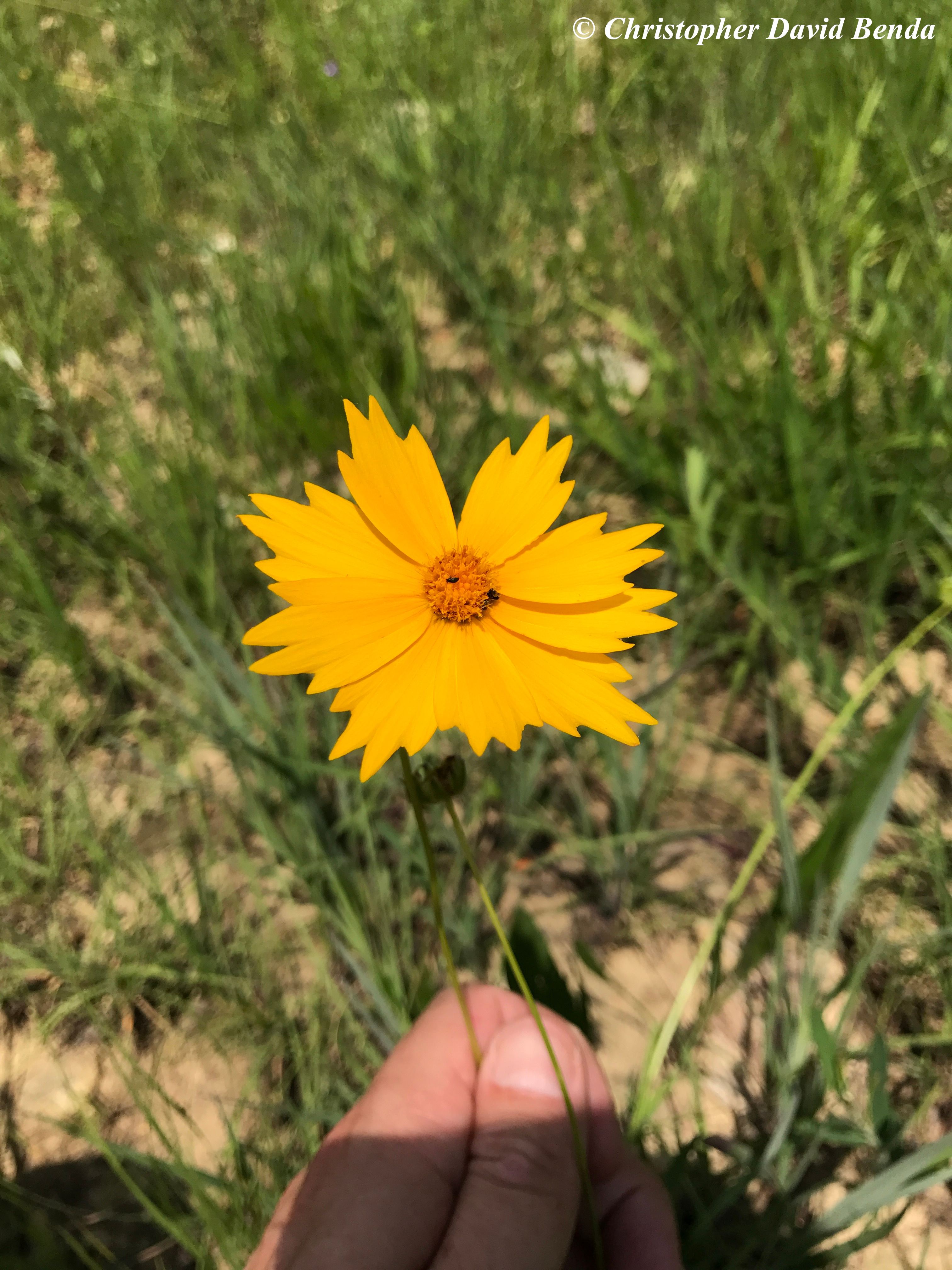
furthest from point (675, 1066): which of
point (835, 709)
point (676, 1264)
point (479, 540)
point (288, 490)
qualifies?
point (288, 490)

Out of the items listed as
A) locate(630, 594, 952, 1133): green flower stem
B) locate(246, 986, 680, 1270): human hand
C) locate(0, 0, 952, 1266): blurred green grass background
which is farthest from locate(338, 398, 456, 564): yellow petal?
locate(246, 986, 680, 1270): human hand

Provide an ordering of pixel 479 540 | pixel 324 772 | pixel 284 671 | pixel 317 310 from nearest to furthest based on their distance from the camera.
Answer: pixel 284 671 → pixel 479 540 → pixel 324 772 → pixel 317 310

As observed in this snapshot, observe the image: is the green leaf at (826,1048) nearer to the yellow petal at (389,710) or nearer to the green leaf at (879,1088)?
the green leaf at (879,1088)

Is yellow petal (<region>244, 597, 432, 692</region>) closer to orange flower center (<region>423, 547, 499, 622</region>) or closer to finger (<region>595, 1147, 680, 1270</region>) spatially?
orange flower center (<region>423, 547, 499, 622</region>)

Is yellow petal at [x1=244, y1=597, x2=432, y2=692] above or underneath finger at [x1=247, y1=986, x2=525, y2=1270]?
above

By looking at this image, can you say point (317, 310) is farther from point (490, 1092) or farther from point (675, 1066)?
point (675, 1066)

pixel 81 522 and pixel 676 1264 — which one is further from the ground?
pixel 81 522

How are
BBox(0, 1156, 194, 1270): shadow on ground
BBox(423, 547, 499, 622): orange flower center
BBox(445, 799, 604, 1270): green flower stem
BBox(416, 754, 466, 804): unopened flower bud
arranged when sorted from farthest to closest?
1. BBox(0, 1156, 194, 1270): shadow on ground
2. BBox(423, 547, 499, 622): orange flower center
3. BBox(416, 754, 466, 804): unopened flower bud
4. BBox(445, 799, 604, 1270): green flower stem
